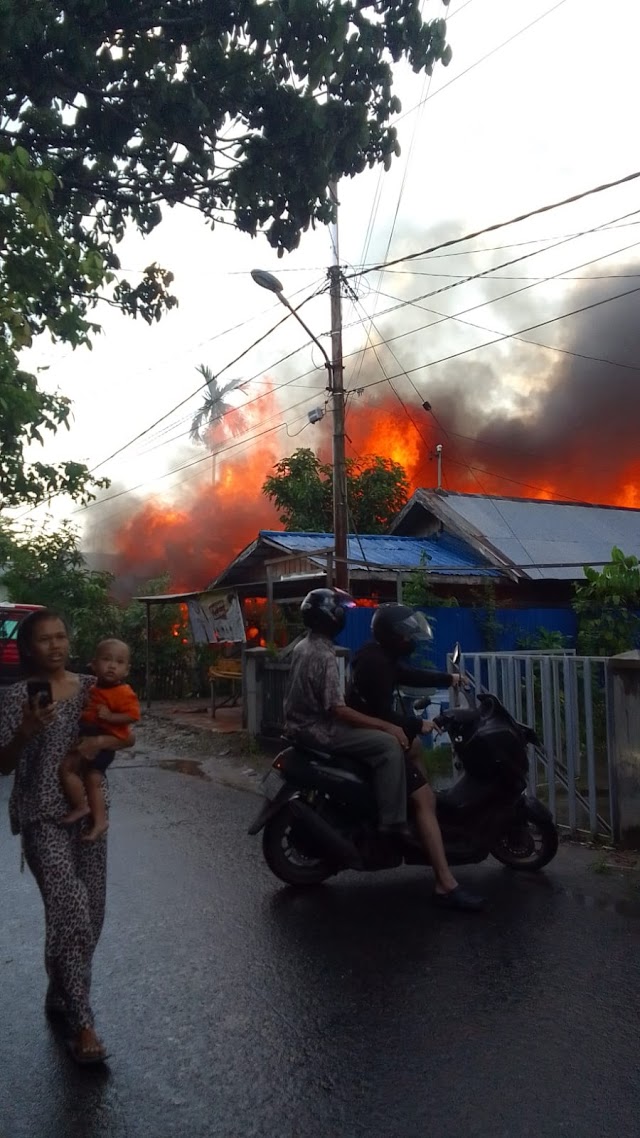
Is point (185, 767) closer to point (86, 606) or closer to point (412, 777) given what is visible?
point (412, 777)

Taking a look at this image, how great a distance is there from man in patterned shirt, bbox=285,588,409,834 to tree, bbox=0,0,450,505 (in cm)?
235

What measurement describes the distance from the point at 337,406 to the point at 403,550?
3.61 metres

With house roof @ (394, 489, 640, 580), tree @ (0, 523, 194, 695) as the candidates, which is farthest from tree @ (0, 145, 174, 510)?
tree @ (0, 523, 194, 695)

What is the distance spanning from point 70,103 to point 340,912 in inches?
218

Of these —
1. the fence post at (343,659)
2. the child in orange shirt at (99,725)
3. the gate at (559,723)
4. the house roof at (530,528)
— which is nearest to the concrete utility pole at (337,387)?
the fence post at (343,659)

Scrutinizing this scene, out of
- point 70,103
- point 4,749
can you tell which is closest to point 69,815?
point 4,749

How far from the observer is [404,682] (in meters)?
5.62

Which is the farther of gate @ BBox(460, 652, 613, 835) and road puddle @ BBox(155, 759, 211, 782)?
road puddle @ BBox(155, 759, 211, 782)

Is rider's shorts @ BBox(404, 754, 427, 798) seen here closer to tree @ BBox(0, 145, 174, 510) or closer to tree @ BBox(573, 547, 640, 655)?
tree @ BBox(0, 145, 174, 510)

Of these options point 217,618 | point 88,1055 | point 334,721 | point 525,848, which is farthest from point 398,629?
point 217,618

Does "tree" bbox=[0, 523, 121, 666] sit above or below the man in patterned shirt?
above

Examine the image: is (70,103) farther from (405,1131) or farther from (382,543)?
(382,543)

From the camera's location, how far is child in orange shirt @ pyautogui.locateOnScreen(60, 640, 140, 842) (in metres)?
3.71

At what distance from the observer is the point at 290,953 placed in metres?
4.60
